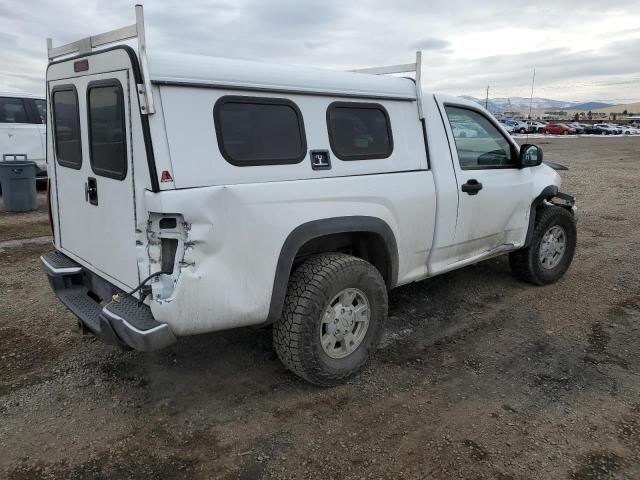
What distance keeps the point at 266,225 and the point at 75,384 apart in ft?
5.83

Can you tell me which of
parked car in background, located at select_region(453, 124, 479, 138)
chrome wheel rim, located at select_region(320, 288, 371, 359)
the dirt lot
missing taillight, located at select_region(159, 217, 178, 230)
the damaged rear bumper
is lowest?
the dirt lot

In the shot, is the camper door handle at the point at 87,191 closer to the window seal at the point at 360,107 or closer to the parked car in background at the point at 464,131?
the window seal at the point at 360,107

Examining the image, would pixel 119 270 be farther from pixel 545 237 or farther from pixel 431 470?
pixel 545 237

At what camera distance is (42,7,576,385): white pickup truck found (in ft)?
9.04

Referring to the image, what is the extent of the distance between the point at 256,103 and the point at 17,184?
7751 mm

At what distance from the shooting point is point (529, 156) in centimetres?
475

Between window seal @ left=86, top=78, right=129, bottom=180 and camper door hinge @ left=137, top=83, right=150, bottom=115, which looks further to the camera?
window seal @ left=86, top=78, right=129, bottom=180

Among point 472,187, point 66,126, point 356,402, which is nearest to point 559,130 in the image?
point 472,187

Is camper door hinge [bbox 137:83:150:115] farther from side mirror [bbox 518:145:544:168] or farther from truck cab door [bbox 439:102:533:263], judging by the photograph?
side mirror [bbox 518:145:544:168]

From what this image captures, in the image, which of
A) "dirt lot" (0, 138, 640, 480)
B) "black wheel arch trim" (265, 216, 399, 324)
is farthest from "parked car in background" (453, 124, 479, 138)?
"dirt lot" (0, 138, 640, 480)

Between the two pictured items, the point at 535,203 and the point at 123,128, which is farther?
the point at 535,203

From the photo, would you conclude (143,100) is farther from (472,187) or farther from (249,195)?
(472,187)

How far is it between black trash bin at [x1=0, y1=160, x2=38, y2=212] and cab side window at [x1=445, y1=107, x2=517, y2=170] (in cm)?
769

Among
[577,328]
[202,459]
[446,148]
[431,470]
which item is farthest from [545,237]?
[202,459]
